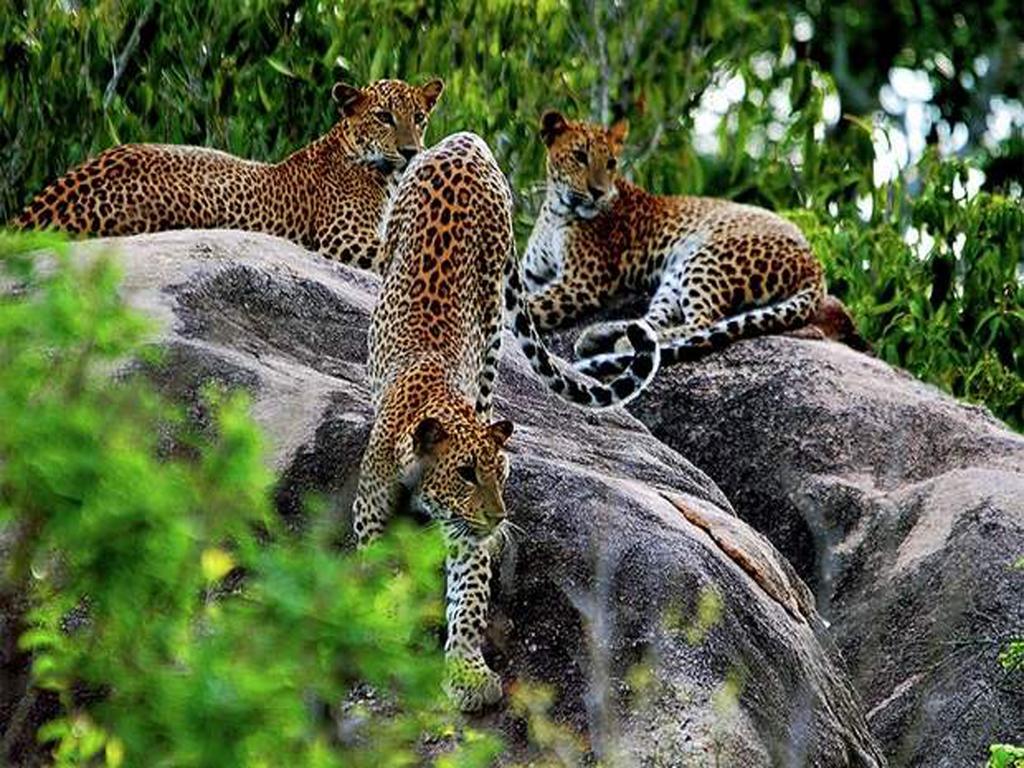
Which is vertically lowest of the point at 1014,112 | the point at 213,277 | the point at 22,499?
the point at 1014,112

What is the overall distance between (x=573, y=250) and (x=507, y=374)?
Answer: 10.8 feet

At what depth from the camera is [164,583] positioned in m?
6.06

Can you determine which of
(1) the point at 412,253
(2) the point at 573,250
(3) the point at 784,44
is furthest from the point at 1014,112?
(1) the point at 412,253

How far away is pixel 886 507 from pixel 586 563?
349 cm

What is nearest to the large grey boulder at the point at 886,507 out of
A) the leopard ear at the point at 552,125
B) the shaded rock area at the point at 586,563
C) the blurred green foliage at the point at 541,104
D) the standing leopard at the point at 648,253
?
the standing leopard at the point at 648,253

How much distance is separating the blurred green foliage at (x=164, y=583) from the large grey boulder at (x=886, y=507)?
657cm

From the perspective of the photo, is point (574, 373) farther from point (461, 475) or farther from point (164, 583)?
point (164, 583)

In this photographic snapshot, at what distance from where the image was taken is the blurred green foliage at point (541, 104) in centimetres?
1788

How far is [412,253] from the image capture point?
12258 millimetres

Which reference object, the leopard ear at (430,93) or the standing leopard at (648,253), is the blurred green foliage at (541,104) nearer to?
the standing leopard at (648,253)

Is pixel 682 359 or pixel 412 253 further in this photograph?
pixel 682 359

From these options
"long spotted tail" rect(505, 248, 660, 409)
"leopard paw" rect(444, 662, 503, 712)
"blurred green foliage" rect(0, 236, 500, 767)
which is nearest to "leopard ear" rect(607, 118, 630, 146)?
"long spotted tail" rect(505, 248, 660, 409)

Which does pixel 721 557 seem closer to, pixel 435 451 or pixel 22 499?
pixel 435 451

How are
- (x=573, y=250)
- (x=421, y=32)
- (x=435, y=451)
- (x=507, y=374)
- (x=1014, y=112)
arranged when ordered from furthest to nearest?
(x=1014, y=112) < (x=421, y=32) < (x=573, y=250) < (x=507, y=374) < (x=435, y=451)
